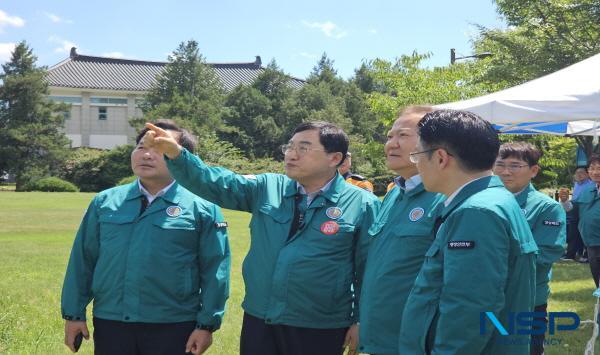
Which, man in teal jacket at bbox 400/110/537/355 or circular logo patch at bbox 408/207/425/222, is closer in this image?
man in teal jacket at bbox 400/110/537/355

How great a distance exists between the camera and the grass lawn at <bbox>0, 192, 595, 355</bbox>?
5.75 meters

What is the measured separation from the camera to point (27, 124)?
38.0 meters

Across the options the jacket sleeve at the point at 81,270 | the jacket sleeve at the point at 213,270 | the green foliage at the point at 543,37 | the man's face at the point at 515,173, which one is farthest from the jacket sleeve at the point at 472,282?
the green foliage at the point at 543,37

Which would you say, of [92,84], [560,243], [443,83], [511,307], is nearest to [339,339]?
[511,307]

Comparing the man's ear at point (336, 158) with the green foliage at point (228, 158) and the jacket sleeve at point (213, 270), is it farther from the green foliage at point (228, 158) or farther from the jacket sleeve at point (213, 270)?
the green foliage at point (228, 158)

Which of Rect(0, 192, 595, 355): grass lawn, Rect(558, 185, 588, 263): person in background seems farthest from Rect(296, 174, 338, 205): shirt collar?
Rect(558, 185, 588, 263): person in background

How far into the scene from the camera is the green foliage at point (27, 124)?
37250 millimetres

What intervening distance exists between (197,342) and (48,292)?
5265mm

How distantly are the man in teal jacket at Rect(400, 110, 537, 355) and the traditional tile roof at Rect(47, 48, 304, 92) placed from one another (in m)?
50.2

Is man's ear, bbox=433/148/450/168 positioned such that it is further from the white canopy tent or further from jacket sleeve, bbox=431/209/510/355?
the white canopy tent

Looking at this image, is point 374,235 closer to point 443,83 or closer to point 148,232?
point 148,232

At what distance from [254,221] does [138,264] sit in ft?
2.24

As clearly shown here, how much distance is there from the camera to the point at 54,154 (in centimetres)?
3766

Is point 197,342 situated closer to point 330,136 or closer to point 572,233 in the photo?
point 330,136
